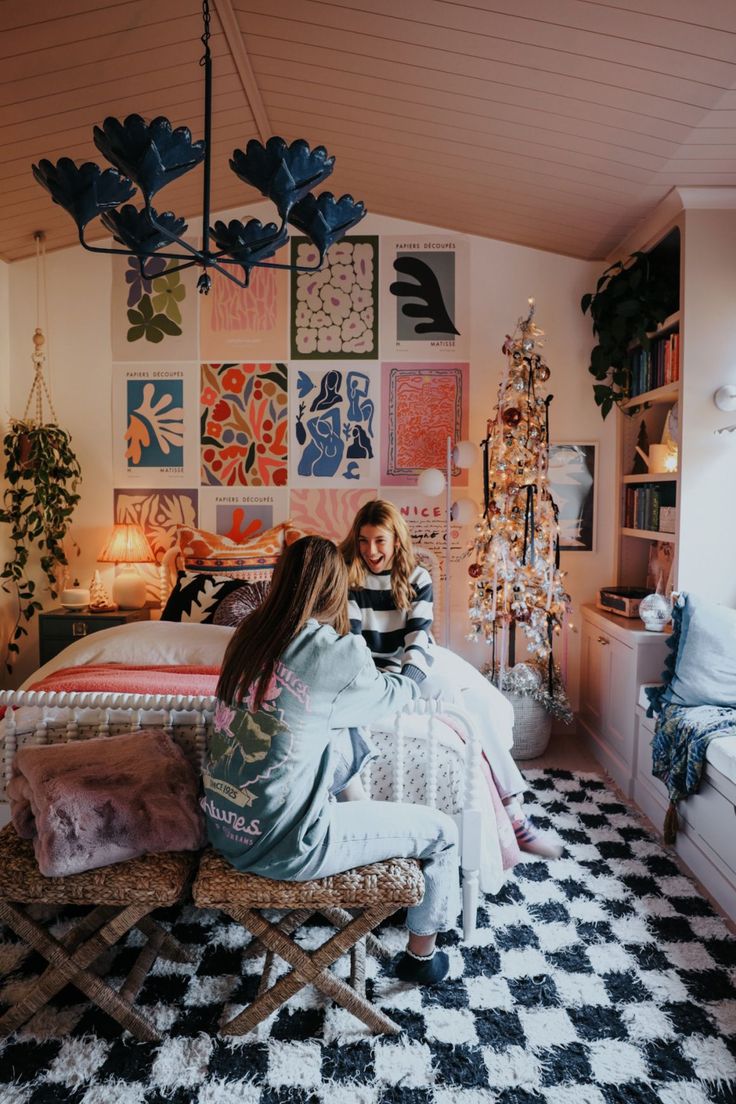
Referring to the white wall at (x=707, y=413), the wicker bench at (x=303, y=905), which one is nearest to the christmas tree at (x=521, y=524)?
the white wall at (x=707, y=413)

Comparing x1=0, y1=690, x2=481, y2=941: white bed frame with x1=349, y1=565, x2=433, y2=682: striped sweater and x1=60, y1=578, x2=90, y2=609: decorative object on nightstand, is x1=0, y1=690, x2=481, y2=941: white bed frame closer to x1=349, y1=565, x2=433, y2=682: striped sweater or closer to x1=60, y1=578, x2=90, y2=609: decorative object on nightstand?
x1=349, y1=565, x2=433, y2=682: striped sweater

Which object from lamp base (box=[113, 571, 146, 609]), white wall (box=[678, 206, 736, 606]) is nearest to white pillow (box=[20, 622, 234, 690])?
lamp base (box=[113, 571, 146, 609])

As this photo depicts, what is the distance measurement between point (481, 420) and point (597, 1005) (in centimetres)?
295

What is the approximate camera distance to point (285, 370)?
4188 millimetres

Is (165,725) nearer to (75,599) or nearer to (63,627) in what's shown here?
(63,627)

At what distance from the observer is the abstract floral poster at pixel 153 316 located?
13.8 ft

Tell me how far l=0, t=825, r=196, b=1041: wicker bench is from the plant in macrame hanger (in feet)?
8.45

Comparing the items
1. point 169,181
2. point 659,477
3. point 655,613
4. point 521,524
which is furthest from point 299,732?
point 659,477

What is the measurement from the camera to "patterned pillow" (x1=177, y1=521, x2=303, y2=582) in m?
3.63

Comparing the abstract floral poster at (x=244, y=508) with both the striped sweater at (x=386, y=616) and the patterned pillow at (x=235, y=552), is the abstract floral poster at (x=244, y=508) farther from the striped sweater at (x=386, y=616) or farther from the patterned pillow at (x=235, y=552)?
the striped sweater at (x=386, y=616)

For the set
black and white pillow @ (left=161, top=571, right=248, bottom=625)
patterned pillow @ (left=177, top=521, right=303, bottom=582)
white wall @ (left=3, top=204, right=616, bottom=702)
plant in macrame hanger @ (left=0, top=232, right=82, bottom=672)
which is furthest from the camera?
white wall @ (left=3, top=204, right=616, bottom=702)

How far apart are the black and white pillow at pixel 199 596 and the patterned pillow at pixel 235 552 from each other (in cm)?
6

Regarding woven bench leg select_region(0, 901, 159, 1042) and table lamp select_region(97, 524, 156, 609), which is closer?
woven bench leg select_region(0, 901, 159, 1042)

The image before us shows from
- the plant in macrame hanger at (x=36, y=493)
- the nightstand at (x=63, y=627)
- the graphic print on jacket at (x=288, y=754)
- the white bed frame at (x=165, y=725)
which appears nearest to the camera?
the graphic print on jacket at (x=288, y=754)
